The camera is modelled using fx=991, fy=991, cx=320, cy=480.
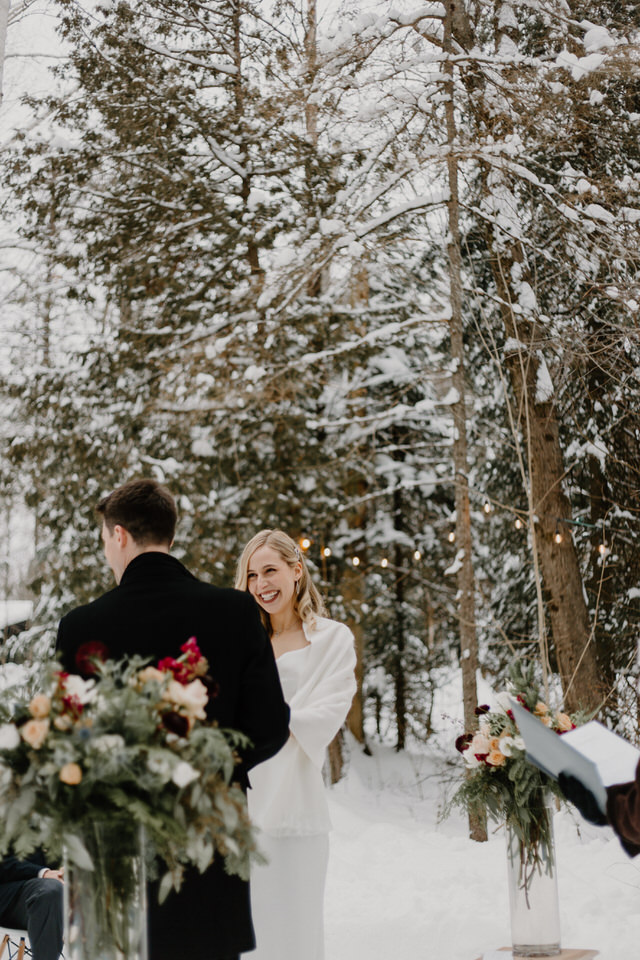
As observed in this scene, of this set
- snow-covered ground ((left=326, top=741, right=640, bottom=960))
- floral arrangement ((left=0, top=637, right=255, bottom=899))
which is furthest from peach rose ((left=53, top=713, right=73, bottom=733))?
snow-covered ground ((left=326, top=741, right=640, bottom=960))

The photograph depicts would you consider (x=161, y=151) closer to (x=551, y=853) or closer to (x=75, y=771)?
(x=551, y=853)

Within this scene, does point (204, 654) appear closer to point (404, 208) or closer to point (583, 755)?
point (583, 755)

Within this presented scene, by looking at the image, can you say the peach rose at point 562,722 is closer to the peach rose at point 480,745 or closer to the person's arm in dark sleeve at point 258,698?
the peach rose at point 480,745

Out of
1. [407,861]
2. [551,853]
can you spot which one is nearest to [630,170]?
[407,861]

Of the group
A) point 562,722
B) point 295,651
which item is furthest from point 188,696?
point 562,722

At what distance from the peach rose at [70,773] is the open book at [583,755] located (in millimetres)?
842

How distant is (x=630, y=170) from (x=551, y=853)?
6.05m

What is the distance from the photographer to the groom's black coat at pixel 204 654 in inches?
90.9

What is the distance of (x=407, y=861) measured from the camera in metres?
6.44

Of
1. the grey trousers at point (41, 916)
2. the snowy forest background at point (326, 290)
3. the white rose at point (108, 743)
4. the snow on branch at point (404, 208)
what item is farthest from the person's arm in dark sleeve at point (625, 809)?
the snow on branch at point (404, 208)

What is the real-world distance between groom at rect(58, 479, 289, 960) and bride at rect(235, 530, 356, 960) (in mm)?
724

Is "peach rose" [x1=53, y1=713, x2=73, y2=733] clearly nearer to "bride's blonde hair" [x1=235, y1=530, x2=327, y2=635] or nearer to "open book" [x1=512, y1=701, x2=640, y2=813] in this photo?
"open book" [x1=512, y1=701, x2=640, y2=813]

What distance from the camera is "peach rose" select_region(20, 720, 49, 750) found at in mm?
1788

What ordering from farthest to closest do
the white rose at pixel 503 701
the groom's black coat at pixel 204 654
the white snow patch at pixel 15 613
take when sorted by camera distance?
the white snow patch at pixel 15 613 → the white rose at pixel 503 701 → the groom's black coat at pixel 204 654
